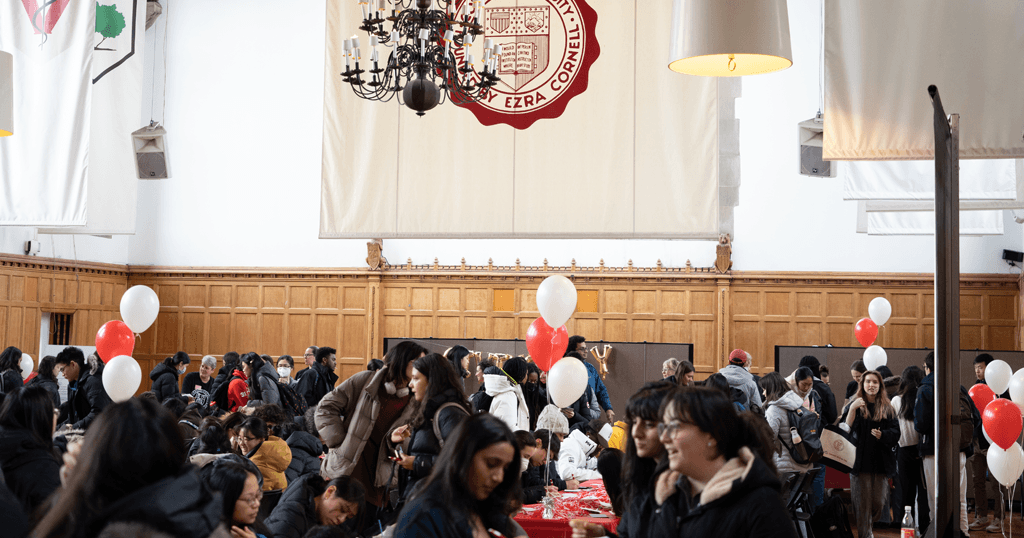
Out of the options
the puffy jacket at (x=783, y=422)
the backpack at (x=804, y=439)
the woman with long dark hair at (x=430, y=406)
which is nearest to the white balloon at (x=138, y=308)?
the woman with long dark hair at (x=430, y=406)

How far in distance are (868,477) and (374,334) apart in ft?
27.2

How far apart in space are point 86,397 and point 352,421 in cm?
388

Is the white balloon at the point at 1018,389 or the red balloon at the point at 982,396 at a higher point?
the white balloon at the point at 1018,389

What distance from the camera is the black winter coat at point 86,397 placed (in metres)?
6.93

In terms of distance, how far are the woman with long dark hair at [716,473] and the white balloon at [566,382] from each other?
3.59 metres

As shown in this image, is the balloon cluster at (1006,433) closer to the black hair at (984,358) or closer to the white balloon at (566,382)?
the black hair at (984,358)

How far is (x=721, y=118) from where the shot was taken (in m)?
6.35

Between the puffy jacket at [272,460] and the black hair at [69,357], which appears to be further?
the black hair at [69,357]

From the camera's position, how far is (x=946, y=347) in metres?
2.87

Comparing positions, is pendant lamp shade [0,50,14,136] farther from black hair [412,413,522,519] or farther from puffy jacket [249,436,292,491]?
black hair [412,413,522,519]

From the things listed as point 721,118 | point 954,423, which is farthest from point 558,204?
point 954,423

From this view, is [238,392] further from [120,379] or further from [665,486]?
[665,486]

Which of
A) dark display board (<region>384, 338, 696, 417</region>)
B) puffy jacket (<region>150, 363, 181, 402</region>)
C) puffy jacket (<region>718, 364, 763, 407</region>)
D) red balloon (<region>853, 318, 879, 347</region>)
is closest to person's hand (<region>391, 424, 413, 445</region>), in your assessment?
puffy jacket (<region>718, 364, 763, 407</region>)

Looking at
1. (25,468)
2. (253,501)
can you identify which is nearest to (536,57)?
(253,501)
